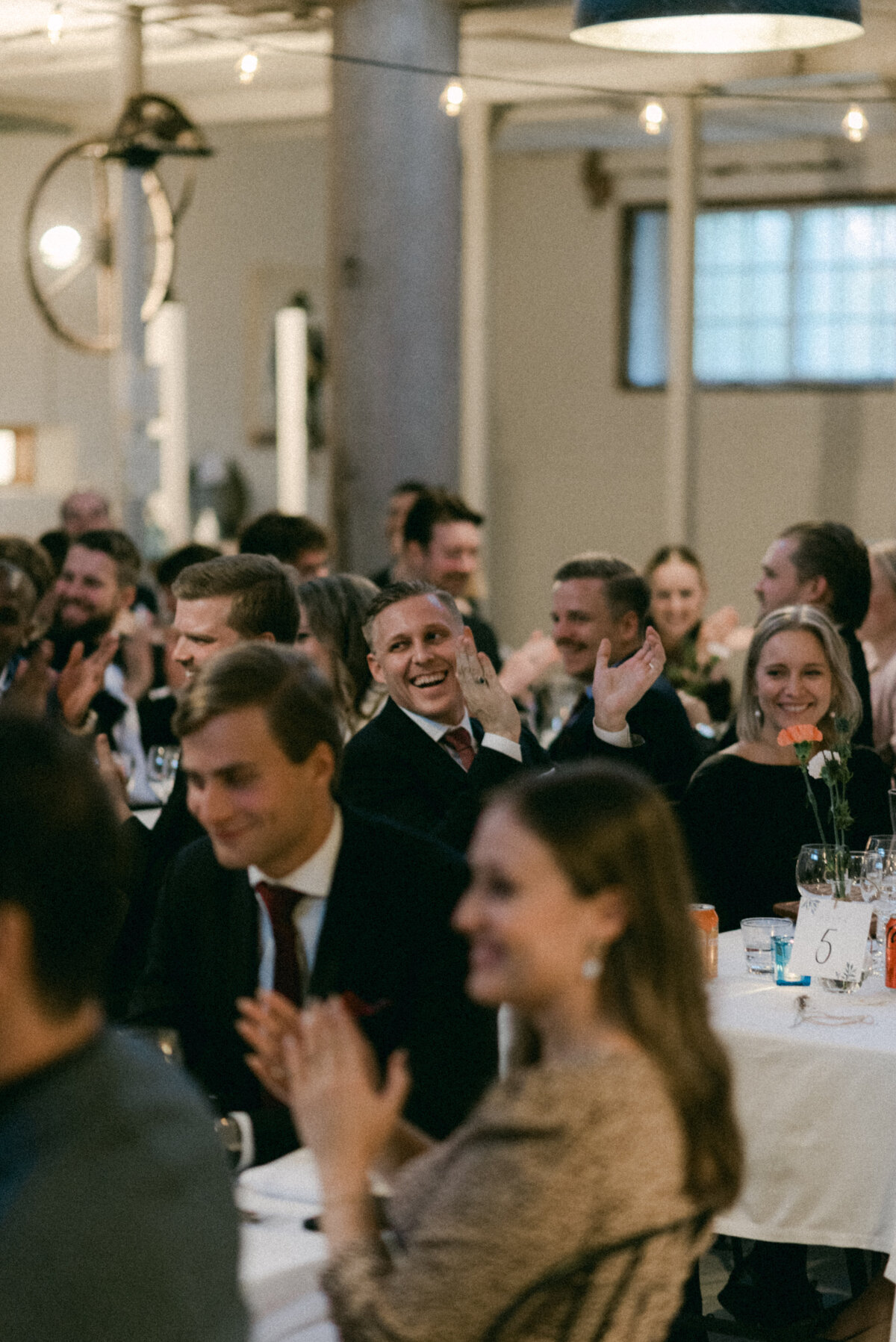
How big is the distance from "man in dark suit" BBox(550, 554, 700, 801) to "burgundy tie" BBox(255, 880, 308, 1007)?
5.57 ft

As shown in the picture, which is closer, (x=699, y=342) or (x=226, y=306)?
(x=699, y=342)

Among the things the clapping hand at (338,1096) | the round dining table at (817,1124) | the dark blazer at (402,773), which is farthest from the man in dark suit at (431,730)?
the clapping hand at (338,1096)

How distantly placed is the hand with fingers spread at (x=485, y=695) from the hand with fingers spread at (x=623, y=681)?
443mm

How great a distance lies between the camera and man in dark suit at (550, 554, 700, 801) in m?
3.94

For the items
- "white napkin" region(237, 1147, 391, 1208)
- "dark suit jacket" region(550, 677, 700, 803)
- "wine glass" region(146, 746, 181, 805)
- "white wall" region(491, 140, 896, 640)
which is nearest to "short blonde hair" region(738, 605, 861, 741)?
"dark suit jacket" region(550, 677, 700, 803)

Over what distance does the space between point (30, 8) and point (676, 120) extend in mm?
3258

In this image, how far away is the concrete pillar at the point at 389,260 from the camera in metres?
7.50

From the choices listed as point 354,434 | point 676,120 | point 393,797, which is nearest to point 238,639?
point 393,797

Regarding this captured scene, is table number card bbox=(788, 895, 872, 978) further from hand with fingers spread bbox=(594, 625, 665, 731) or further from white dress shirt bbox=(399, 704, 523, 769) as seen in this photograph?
hand with fingers spread bbox=(594, 625, 665, 731)

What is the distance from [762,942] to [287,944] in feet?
4.04

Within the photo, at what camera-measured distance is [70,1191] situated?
1.15 m

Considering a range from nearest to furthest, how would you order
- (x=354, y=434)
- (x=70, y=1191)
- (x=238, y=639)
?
1. (x=70, y=1191)
2. (x=238, y=639)
3. (x=354, y=434)

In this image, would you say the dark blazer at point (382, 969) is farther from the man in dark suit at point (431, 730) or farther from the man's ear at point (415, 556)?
the man's ear at point (415, 556)

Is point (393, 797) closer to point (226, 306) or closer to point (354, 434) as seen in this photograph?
point (354, 434)
